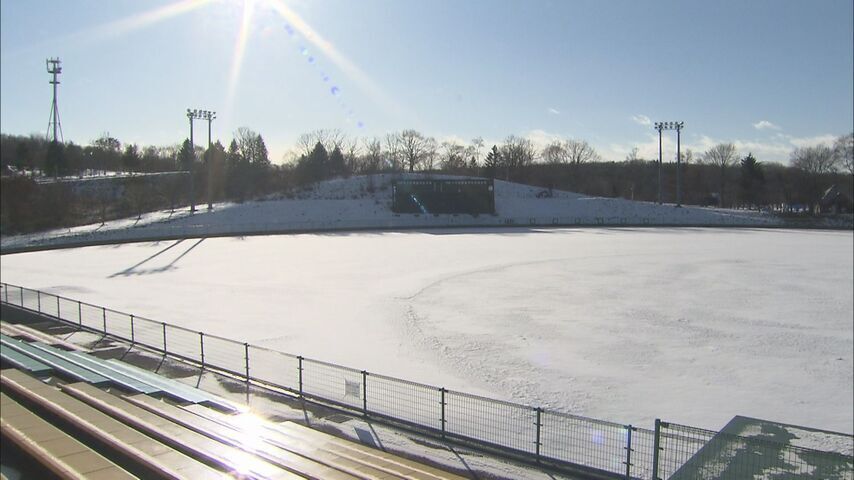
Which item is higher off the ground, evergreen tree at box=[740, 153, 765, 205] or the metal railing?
evergreen tree at box=[740, 153, 765, 205]

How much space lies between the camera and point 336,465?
23.0 ft

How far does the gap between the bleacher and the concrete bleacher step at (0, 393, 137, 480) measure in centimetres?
1

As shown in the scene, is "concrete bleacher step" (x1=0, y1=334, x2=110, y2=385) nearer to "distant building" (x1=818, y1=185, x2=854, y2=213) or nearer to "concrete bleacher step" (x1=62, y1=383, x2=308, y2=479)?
"concrete bleacher step" (x1=62, y1=383, x2=308, y2=479)

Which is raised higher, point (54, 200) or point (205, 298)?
point (54, 200)

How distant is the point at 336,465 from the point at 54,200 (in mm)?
63310

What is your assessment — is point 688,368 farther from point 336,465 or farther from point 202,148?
point 202,148

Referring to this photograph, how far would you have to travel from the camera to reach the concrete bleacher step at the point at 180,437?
6781 millimetres

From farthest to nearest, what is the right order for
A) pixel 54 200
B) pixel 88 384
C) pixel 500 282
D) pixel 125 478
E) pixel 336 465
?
Result: pixel 54 200 < pixel 500 282 < pixel 88 384 < pixel 336 465 < pixel 125 478

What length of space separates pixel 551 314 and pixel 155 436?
1307 cm

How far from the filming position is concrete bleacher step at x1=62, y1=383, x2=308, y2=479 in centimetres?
678

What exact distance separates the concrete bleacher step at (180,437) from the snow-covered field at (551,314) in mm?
5160

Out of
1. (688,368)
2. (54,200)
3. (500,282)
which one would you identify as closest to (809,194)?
(500,282)

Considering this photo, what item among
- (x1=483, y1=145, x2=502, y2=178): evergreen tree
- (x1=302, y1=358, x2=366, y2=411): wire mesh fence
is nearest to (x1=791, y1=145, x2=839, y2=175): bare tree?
(x1=483, y1=145, x2=502, y2=178): evergreen tree

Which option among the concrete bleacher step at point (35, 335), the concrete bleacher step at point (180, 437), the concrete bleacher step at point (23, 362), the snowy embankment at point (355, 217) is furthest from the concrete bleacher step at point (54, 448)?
the snowy embankment at point (355, 217)
